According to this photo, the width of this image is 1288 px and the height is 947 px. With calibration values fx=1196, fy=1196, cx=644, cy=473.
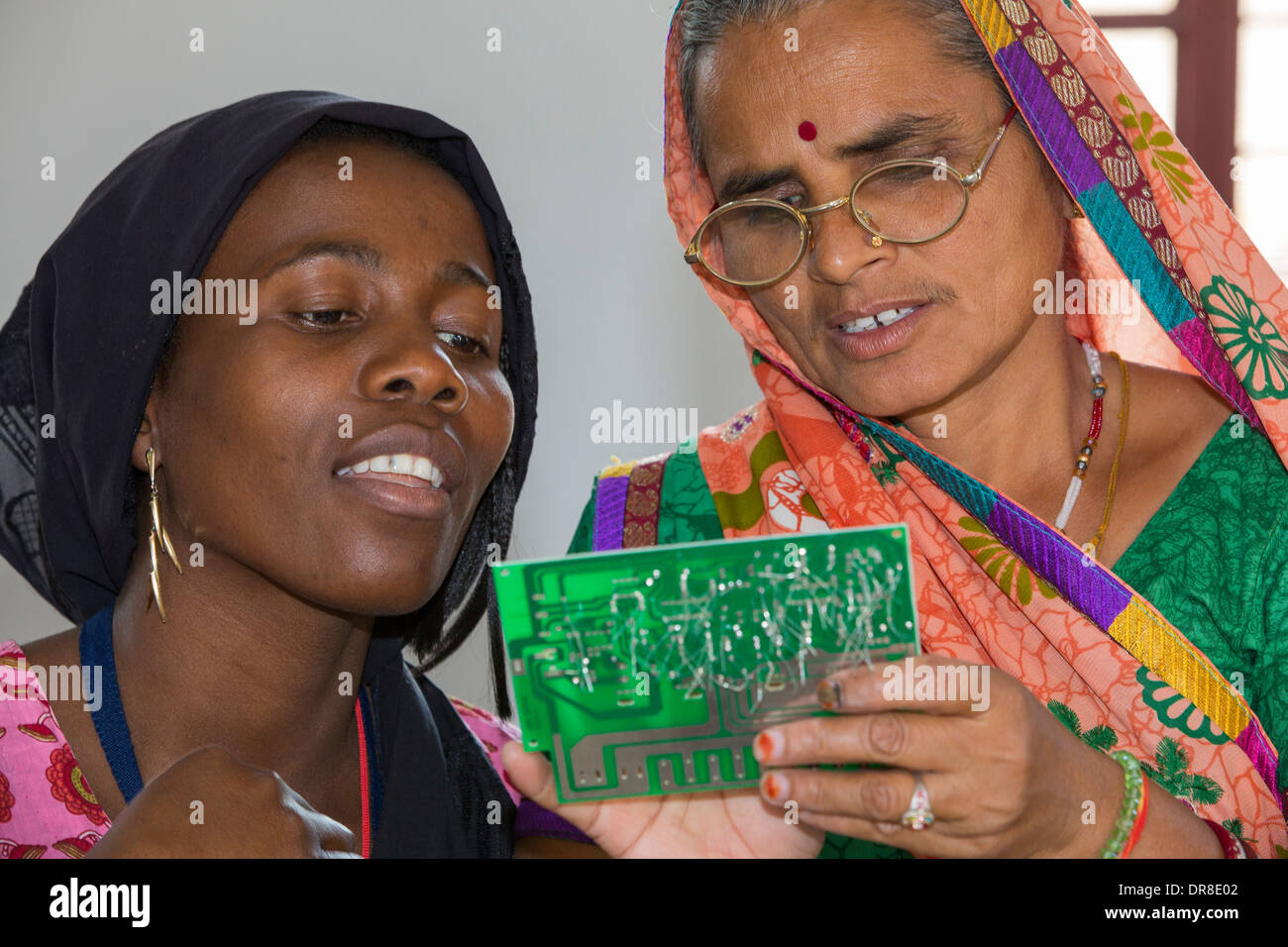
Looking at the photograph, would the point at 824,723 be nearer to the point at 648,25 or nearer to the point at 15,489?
the point at 15,489

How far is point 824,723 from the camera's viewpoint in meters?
1.24

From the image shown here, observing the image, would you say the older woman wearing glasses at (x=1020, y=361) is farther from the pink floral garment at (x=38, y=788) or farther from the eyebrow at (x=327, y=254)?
the pink floral garment at (x=38, y=788)

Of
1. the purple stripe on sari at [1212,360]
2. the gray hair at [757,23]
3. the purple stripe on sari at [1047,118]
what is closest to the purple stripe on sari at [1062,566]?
the purple stripe on sari at [1212,360]

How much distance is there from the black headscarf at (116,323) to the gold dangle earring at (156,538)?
4cm

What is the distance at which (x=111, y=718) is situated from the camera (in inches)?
67.1

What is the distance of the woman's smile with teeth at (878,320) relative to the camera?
1732 millimetres

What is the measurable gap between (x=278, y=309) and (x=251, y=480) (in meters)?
0.24

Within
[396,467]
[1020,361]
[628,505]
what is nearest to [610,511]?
[628,505]

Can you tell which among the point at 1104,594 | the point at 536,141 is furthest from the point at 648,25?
the point at 1104,594

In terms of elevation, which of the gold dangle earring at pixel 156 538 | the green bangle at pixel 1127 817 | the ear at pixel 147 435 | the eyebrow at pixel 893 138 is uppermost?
the eyebrow at pixel 893 138

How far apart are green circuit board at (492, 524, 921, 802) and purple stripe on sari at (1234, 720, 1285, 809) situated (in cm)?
64

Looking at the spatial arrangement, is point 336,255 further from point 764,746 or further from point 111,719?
point 764,746

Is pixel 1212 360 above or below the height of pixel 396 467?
above

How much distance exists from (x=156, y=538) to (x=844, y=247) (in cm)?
109
